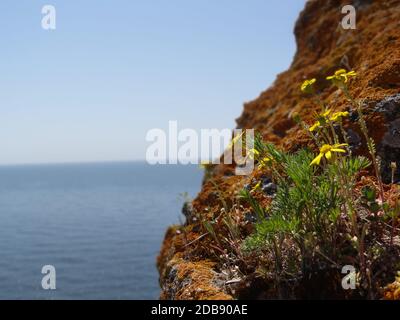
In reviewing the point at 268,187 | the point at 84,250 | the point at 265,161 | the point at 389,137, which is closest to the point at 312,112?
the point at 389,137

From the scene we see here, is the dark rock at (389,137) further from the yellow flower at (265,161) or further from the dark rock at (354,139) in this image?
the yellow flower at (265,161)

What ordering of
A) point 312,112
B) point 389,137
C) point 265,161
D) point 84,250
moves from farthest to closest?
point 84,250, point 312,112, point 389,137, point 265,161

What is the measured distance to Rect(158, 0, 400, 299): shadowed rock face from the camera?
421 centimetres

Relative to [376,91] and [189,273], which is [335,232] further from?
[376,91]

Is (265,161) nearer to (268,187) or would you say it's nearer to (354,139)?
(268,187)

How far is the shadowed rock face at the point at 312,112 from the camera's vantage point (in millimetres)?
4207

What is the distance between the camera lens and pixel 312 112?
5812mm
